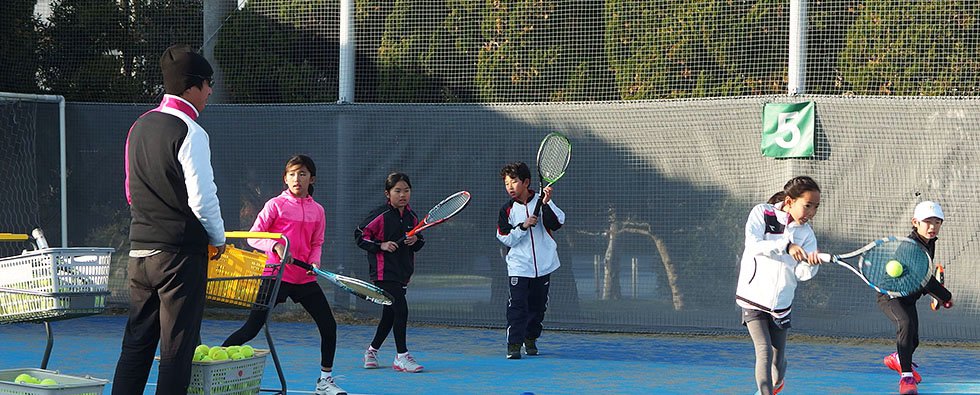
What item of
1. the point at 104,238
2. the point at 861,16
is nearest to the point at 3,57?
the point at 104,238

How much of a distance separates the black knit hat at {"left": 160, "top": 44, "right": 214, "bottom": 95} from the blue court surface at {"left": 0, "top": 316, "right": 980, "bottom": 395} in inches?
105

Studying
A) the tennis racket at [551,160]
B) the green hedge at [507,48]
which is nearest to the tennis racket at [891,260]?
the tennis racket at [551,160]

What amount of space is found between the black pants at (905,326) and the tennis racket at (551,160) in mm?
2363

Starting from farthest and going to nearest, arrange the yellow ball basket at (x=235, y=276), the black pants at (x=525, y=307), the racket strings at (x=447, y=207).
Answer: the black pants at (x=525, y=307) → the racket strings at (x=447, y=207) → the yellow ball basket at (x=235, y=276)

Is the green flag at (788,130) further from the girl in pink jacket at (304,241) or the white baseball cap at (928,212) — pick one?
the girl in pink jacket at (304,241)

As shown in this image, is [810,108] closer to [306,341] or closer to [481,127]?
[481,127]

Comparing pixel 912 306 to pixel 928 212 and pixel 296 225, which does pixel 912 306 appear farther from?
pixel 296 225

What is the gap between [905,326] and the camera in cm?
714

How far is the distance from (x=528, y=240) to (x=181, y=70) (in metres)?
4.09

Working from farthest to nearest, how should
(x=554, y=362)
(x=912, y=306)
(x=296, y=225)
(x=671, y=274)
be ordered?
(x=671, y=274) → (x=554, y=362) → (x=912, y=306) → (x=296, y=225)

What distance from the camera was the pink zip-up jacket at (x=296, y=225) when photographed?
6703 millimetres

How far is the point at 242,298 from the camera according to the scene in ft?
17.7

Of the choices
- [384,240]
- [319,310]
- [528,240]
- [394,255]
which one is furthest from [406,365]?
[528,240]

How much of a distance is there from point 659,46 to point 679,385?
13.3 ft
